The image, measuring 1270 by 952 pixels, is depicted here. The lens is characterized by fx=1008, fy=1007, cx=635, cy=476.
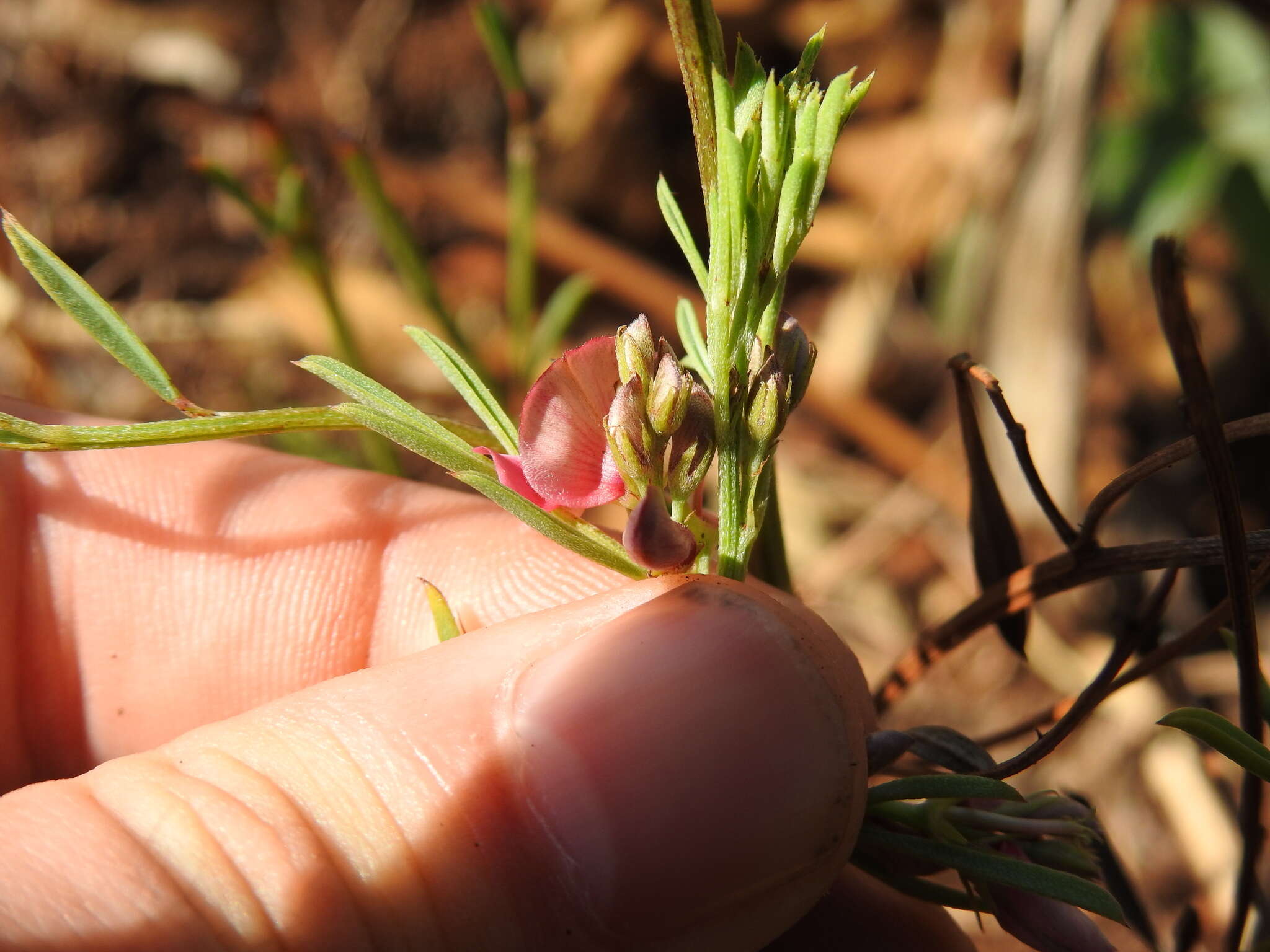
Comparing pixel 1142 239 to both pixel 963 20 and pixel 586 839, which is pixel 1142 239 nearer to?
pixel 963 20

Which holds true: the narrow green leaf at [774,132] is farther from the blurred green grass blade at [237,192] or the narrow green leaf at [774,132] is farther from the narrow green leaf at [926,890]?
the blurred green grass blade at [237,192]

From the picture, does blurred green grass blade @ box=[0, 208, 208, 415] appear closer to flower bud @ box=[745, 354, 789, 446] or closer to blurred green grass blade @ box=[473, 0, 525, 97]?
flower bud @ box=[745, 354, 789, 446]

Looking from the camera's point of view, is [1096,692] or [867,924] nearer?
[1096,692]

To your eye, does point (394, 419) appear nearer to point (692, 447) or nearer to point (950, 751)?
point (692, 447)

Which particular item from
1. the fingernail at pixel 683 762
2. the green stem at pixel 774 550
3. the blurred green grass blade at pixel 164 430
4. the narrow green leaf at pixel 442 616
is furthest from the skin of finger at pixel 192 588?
the blurred green grass blade at pixel 164 430

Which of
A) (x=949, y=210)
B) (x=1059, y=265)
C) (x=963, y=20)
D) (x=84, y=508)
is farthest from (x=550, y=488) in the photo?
(x=963, y=20)

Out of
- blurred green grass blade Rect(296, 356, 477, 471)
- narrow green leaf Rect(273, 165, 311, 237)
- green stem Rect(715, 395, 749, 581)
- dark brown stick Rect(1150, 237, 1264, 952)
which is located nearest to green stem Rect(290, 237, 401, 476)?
narrow green leaf Rect(273, 165, 311, 237)

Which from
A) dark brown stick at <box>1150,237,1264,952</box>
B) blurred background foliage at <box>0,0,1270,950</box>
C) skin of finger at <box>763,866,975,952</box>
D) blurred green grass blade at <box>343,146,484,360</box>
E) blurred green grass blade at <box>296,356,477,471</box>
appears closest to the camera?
dark brown stick at <box>1150,237,1264,952</box>

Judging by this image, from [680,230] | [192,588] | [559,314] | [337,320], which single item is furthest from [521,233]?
[680,230]
